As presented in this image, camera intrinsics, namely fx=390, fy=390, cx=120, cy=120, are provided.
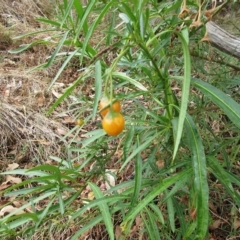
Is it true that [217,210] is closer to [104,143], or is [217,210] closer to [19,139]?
[104,143]

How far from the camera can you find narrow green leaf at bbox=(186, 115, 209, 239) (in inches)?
31.8

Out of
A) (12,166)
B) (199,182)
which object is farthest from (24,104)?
(199,182)

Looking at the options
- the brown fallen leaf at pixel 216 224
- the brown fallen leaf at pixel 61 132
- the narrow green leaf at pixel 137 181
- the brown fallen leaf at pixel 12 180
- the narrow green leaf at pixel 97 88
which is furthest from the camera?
the brown fallen leaf at pixel 61 132

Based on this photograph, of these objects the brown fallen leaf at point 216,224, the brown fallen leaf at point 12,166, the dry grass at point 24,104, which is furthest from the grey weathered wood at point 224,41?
the brown fallen leaf at point 12,166

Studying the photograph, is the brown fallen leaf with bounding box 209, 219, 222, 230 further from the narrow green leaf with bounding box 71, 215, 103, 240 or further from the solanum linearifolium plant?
the narrow green leaf with bounding box 71, 215, 103, 240

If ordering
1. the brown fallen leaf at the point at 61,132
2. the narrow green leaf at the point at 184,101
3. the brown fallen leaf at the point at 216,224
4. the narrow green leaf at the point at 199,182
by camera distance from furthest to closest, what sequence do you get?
the brown fallen leaf at the point at 61,132 < the brown fallen leaf at the point at 216,224 < the narrow green leaf at the point at 199,182 < the narrow green leaf at the point at 184,101

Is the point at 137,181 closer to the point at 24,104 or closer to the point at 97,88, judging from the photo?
the point at 97,88

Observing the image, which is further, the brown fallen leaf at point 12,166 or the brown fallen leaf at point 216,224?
the brown fallen leaf at point 12,166

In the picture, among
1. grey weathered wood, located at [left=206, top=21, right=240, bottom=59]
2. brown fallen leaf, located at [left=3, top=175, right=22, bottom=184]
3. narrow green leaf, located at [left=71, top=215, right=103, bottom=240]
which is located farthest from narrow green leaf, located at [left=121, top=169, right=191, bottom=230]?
brown fallen leaf, located at [left=3, top=175, right=22, bottom=184]

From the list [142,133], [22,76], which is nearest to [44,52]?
[22,76]

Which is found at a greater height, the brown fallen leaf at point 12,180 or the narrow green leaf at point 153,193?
the narrow green leaf at point 153,193

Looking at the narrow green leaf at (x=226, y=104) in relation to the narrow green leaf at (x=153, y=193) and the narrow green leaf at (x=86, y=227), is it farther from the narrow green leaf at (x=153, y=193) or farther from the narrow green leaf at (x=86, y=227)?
the narrow green leaf at (x=86, y=227)

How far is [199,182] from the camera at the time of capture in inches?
33.6

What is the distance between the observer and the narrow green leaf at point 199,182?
0.81 m
